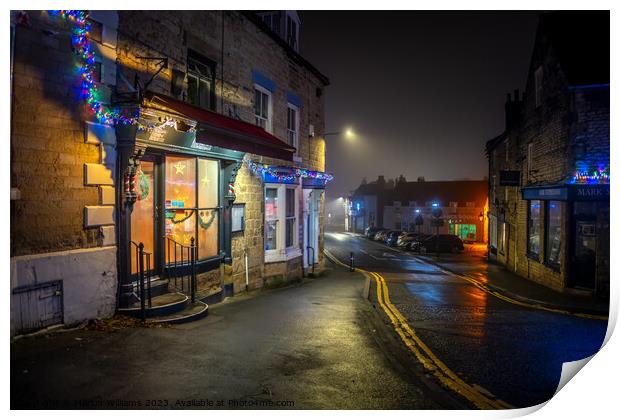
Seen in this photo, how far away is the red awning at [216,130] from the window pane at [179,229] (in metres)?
1.90

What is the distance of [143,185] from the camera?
28.1 feet

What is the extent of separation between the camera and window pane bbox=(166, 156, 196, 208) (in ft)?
30.1

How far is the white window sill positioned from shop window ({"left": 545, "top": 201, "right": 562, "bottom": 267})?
32.2 feet

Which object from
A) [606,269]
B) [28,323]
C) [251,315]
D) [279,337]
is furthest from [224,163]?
[606,269]

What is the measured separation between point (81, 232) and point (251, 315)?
3629 mm

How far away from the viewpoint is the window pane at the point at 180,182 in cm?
919

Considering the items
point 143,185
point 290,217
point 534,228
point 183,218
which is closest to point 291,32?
point 290,217

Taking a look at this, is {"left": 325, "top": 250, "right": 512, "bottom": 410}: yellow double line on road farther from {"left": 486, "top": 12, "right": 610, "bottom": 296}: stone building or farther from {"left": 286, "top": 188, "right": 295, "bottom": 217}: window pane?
{"left": 486, "top": 12, "right": 610, "bottom": 296}: stone building

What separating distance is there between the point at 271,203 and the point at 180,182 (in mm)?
4975

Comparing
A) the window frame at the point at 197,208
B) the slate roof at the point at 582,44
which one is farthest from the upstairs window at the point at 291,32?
the slate roof at the point at 582,44

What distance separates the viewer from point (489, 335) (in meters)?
8.70

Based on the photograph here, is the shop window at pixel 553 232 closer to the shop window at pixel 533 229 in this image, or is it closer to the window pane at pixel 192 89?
the shop window at pixel 533 229

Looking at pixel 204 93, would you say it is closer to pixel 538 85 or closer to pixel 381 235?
pixel 538 85

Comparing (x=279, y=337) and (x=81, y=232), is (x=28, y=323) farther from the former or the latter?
(x=279, y=337)
